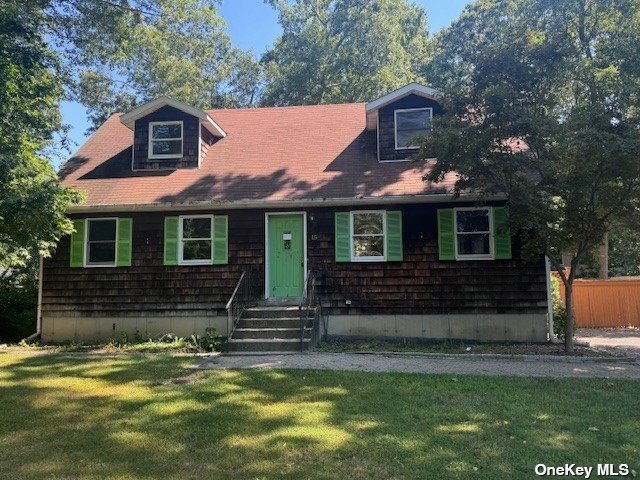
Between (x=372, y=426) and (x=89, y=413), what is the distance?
3.30 m

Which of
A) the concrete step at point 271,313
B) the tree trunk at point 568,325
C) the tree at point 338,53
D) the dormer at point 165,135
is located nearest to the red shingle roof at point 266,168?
the dormer at point 165,135

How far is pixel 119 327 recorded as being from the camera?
11883mm

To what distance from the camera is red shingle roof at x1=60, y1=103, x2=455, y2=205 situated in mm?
11820

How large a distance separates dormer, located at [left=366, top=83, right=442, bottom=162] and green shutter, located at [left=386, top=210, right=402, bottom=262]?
2.09 metres

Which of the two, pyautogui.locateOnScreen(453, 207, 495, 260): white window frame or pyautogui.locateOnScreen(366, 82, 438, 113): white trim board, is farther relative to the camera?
pyautogui.locateOnScreen(366, 82, 438, 113): white trim board

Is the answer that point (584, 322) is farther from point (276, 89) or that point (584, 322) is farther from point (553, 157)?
point (276, 89)

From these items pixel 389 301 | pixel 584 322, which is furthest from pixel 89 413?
pixel 584 322

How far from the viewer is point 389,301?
1145 cm

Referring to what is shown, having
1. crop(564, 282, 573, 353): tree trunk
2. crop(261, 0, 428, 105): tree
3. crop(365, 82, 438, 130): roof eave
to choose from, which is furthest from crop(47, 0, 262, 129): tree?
crop(564, 282, 573, 353): tree trunk

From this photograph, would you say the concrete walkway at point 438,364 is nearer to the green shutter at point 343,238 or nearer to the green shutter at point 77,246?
the green shutter at point 343,238

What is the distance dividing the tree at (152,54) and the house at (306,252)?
23.4 ft

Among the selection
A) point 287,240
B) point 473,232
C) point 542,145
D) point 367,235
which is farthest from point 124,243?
point 542,145

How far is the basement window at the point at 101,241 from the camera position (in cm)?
1223

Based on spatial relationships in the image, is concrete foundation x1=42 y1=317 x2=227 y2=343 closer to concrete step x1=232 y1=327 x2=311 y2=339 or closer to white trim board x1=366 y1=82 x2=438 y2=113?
concrete step x1=232 y1=327 x2=311 y2=339
